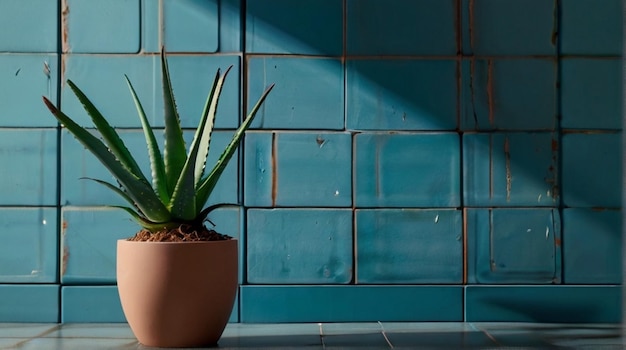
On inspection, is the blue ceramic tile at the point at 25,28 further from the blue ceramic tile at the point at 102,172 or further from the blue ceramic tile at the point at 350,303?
the blue ceramic tile at the point at 350,303

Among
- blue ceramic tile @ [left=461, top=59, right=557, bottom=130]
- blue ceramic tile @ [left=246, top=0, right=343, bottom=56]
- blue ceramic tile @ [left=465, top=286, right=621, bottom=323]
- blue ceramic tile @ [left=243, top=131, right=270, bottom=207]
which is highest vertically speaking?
blue ceramic tile @ [left=246, top=0, right=343, bottom=56]

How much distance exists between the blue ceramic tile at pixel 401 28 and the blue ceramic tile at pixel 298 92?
5.0 inches

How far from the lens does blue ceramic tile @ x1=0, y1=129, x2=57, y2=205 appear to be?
2.79m

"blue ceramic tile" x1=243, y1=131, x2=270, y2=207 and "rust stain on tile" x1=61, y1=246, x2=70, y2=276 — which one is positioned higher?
"blue ceramic tile" x1=243, y1=131, x2=270, y2=207

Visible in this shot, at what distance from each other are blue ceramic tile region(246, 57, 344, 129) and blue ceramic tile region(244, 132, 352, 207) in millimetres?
52

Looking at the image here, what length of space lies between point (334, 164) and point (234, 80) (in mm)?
438

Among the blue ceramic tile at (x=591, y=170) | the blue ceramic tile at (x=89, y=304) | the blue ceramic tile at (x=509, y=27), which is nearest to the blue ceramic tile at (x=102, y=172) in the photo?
the blue ceramic tile at (x=89, y=304)

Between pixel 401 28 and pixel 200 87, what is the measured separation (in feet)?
2.33

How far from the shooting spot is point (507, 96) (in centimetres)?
281

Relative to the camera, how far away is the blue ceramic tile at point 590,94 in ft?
9.23

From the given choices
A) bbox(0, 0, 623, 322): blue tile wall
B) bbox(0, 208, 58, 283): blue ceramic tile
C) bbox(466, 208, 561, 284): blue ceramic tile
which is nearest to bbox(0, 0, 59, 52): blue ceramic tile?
bbox(0, 0, 623, 322): blue tile wall

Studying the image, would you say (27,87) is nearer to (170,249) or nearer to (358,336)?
(170,249)

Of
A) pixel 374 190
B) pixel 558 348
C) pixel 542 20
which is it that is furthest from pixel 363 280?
pixel 542 20

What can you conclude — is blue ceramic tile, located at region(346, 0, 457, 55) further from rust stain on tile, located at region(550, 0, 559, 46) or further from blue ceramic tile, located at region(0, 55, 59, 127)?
blue ceramic tile, located at region(0, 55, 59, 127)
